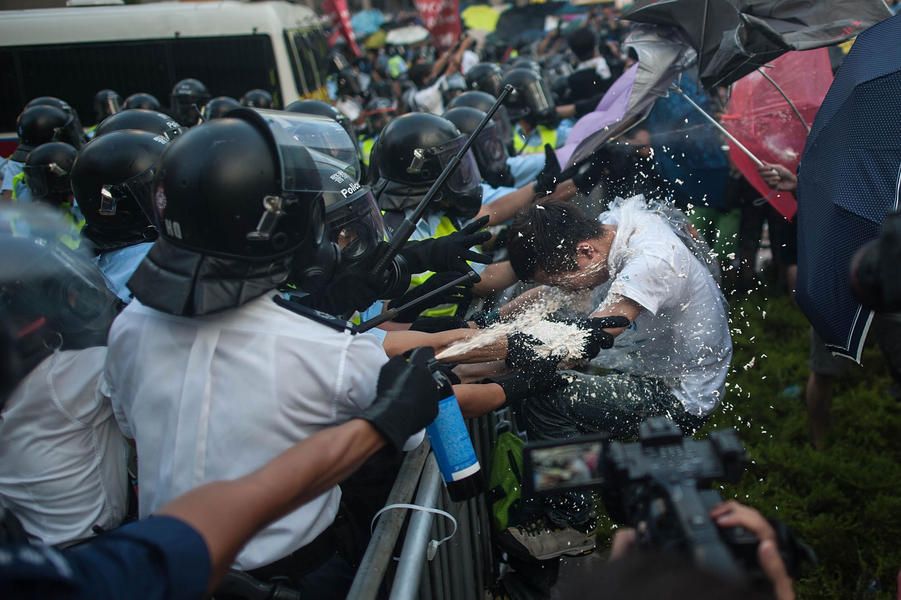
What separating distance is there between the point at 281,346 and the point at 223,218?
329mm

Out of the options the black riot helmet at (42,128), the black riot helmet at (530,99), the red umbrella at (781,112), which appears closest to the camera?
the red umbrella at (781,112)

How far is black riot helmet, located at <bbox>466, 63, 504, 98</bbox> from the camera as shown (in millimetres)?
7344

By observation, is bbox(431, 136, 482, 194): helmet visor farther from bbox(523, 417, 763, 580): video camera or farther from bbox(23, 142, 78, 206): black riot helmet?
bbox(523, 417, 763, 580): video camera

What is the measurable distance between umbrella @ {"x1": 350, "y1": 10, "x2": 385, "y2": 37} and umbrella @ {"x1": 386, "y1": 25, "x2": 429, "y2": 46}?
1394 millimetres

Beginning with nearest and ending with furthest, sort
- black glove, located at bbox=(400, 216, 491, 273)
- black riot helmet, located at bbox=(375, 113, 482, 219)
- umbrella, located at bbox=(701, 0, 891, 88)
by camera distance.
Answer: black glove, located at bbox=(400, 216, 491, 273) < umbrella, located at bbox=(701, 0, 891, 88) < black riot helmet, located at bbox=(375, 113, 482, 219)

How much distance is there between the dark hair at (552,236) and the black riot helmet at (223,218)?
141 centimetres

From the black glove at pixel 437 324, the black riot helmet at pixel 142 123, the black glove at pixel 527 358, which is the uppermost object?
the black riot helmet at pixel 142 123

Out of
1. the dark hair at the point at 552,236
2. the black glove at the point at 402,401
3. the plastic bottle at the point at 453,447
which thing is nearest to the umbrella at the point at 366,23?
the dark hair at the point at 552,236

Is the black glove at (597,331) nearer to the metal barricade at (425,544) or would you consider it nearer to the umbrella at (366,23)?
the metal barricade at (425,544)

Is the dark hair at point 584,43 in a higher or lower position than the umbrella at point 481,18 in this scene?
higher

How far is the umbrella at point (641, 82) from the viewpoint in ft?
12.6

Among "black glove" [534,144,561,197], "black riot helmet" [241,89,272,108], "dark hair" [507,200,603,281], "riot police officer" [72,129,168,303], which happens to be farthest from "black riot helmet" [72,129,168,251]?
"black riot helmet" [241,89,272,108]

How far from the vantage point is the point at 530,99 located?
6.28 metres

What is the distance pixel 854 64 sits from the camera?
8.93 feet
